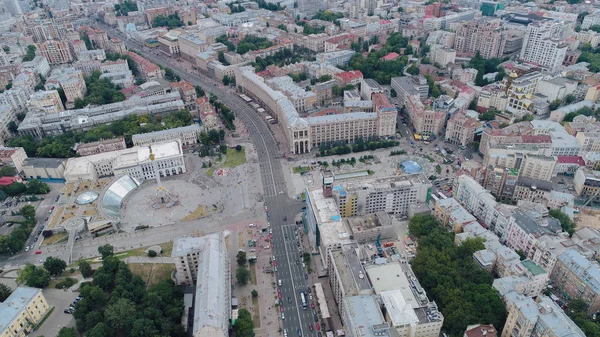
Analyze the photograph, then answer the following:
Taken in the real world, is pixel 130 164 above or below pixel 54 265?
above

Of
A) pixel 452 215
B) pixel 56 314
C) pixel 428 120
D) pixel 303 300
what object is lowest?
pixel 303 300

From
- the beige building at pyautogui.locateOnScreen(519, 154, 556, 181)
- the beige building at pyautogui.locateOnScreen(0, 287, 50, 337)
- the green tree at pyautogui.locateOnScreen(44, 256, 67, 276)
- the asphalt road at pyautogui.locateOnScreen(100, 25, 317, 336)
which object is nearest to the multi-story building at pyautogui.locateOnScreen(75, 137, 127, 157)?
the asphalt road at pyautogui.locateOnScreen(100, 25, 317, 336)

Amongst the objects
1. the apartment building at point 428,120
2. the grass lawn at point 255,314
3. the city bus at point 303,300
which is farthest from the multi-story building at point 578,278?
the apartment building at point 428,120

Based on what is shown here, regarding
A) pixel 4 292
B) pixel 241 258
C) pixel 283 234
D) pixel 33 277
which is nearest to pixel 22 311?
pixel 33 277

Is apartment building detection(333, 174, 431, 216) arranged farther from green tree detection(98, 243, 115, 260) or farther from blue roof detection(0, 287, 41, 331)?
blue roof detection(0, 287, 41, 331)

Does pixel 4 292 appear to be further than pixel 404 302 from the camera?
Yes

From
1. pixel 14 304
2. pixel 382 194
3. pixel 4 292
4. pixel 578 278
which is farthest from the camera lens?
pixel 382 194

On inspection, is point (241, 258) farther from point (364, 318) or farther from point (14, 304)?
point (14, 304)
